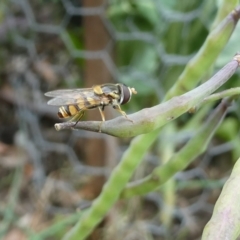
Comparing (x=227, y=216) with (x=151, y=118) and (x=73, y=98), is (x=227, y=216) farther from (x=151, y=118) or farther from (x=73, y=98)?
(x=73, y=98)

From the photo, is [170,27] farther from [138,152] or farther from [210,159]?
[138,152]

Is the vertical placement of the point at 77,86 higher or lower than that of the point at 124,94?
lower

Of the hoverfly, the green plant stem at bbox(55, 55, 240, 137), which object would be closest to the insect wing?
the hoverfly

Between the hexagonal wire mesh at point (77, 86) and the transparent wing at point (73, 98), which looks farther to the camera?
the hexagonal wire mesh at point (77, 86)

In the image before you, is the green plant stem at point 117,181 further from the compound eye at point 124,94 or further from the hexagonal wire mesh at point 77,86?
the hexagonal wire mesh at point 77,86

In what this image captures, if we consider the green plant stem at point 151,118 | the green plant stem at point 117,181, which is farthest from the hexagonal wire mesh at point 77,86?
the green plant stem at point 151,118

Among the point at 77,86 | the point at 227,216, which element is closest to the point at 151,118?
the point at 227,216

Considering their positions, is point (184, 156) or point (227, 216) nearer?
point (227, 216)
